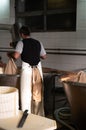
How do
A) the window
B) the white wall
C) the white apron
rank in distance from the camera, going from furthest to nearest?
1. the window
2. the white wall
3. the white apron

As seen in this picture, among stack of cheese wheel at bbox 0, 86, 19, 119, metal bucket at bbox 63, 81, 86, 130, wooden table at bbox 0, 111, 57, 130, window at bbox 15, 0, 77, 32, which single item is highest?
window at bbox 15, 0, 77, 32

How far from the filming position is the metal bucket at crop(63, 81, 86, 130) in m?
3.12

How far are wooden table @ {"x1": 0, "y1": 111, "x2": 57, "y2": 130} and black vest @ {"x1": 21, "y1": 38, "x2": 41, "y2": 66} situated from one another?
226 cm

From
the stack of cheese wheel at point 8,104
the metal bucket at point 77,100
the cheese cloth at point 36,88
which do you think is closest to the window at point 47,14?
the cheese cloth at point 36,88

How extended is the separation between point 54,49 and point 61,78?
2438 mm

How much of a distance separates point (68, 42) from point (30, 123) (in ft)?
14.0

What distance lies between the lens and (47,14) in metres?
6.09

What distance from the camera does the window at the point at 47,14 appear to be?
5.71 m

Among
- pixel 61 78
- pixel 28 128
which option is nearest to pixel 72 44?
pixel 61 78

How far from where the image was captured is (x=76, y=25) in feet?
17.9

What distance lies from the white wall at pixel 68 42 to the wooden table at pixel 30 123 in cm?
391

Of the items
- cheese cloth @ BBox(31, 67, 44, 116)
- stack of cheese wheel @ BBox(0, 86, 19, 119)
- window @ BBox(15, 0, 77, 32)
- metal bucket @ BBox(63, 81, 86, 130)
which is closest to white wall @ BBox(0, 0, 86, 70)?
window @ BBox(15, 0, 77, 32)

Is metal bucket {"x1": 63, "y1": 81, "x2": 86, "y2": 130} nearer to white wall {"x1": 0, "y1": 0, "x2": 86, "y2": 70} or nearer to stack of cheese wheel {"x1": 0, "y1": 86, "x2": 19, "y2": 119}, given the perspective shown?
stack of cheese wheel {"x1": 0, "y1": 86, "x2": 19, "y2": 119}

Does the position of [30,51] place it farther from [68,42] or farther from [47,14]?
[47,14]
